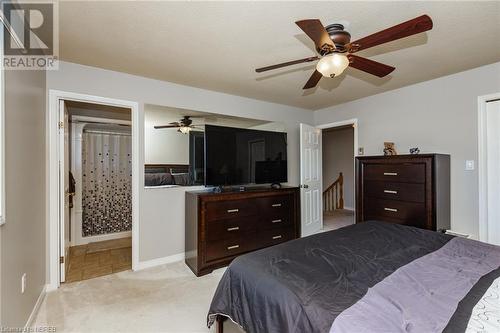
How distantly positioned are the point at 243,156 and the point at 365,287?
251 cm

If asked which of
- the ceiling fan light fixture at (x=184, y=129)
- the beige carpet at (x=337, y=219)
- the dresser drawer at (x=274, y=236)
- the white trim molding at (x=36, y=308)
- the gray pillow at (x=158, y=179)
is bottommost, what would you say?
the beige carpet at (x=337, y=219)

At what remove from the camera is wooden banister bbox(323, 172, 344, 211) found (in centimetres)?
680

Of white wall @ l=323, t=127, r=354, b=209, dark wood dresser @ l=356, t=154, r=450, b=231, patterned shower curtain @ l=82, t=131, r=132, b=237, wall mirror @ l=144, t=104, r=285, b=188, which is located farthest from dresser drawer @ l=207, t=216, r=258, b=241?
white wall @ l=323, t=127, r=354, b=209

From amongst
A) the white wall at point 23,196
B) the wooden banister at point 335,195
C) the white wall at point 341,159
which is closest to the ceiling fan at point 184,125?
the white wall at point 23,196

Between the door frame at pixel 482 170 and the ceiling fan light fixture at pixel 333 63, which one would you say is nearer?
the ceiling fan light fixture at pixel 333 63

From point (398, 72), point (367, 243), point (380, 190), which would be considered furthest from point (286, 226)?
point (398, 72)

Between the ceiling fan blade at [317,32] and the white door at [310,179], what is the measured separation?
95.4 inches

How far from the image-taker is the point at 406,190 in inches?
110

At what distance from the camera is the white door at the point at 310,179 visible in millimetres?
4098

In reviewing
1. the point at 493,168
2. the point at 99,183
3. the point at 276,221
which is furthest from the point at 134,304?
the point at 493,168

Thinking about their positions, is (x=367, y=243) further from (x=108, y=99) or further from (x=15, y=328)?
(x=108, y=99)

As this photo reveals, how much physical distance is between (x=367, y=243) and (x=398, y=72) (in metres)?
2.18

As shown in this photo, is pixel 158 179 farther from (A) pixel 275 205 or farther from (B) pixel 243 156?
(A) pixel 275 205

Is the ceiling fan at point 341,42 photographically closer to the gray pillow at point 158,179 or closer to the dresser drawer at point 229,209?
the dresser drawer at point 229,209
